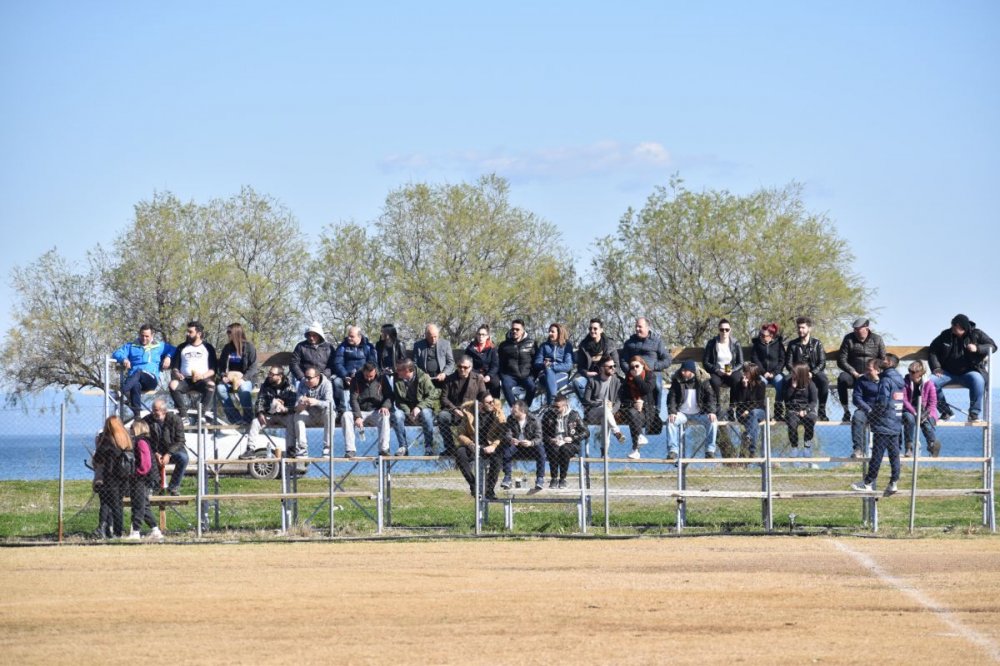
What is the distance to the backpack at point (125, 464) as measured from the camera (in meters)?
18.5

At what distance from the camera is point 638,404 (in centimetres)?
1930

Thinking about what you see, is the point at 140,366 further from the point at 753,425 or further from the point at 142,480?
the point at 753,425

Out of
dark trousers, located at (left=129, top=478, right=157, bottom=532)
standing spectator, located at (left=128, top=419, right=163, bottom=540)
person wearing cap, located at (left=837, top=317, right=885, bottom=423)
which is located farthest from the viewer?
person wearing cap, located at (left=837, top=317, right=885, bottom=423)

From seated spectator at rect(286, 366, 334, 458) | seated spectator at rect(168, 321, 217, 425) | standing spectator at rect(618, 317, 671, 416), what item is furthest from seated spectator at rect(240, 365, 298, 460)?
standing spectator at rect(618, 317, 671, 416)

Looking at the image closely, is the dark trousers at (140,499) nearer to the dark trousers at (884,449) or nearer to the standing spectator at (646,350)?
the standing spectator at (646,350)

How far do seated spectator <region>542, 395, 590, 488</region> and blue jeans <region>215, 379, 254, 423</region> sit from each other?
4328 mm

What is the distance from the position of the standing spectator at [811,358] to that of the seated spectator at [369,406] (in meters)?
5.66

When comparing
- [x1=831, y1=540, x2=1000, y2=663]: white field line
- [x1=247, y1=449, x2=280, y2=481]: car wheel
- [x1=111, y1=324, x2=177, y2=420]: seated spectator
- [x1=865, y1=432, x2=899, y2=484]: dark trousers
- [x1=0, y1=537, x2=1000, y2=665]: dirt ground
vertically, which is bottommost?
[x1=0, y1=537, x2=1000, y2=665]: dirt ground

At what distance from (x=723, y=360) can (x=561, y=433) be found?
285cm

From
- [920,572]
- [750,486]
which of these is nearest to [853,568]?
[920,572]

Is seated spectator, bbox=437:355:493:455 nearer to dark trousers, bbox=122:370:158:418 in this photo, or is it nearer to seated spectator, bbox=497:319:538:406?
seated spectator, bbox=497:319:538:406

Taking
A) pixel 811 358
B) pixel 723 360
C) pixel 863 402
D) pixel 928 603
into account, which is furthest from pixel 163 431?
pixel 928 603

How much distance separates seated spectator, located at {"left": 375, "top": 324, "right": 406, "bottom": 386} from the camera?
2017 centimetres

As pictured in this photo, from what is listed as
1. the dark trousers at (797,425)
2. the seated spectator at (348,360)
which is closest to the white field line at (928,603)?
the dark trousers at (797,425)
